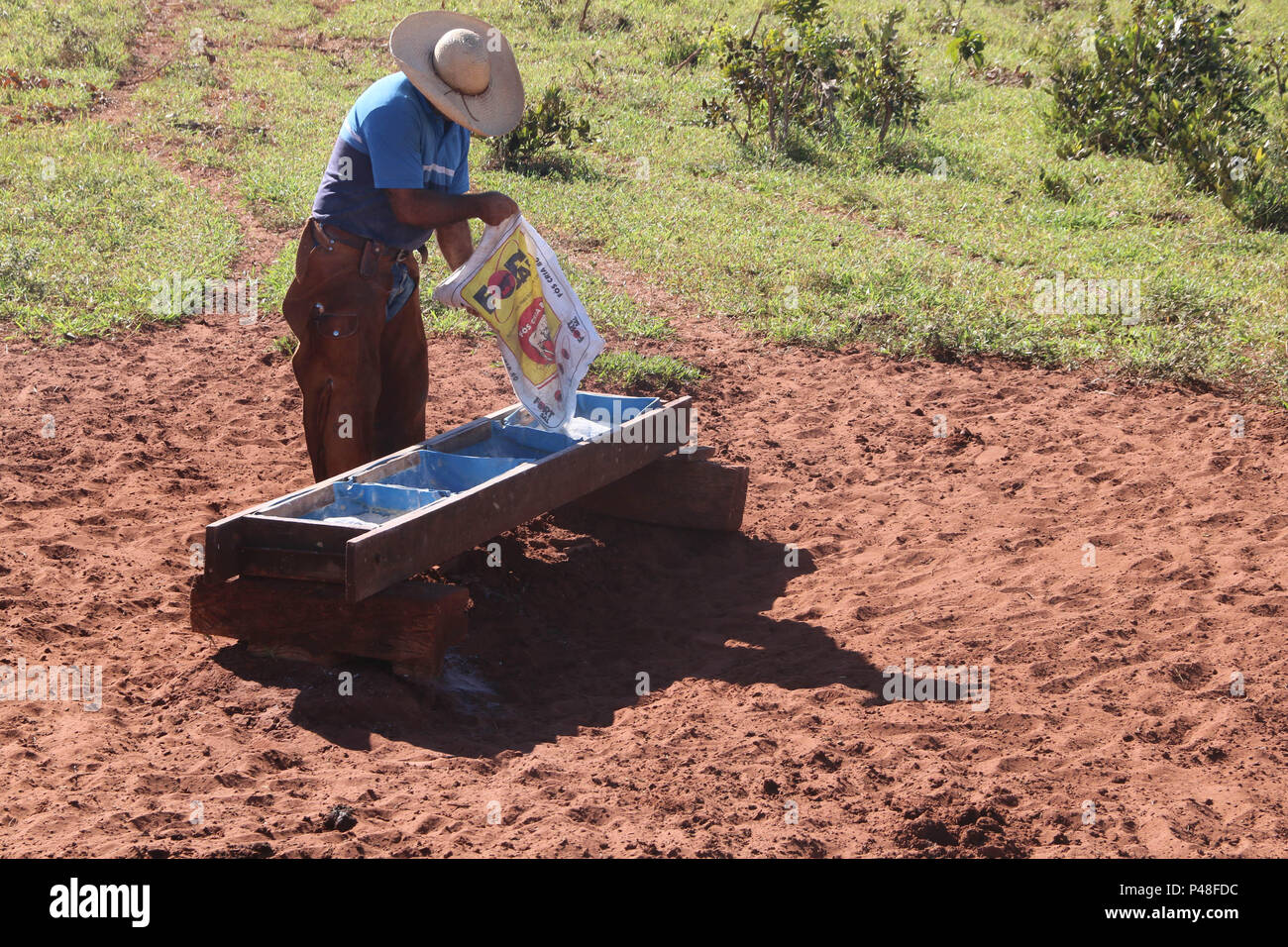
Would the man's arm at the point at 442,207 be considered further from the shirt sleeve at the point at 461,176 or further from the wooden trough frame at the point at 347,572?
the wooden trough frame at the point at 347,572

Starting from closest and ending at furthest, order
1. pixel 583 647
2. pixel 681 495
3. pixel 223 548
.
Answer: pixel 223 548 → pixel 583 647 → pixel 681 495

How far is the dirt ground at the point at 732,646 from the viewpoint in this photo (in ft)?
9.98

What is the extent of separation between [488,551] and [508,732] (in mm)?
1176

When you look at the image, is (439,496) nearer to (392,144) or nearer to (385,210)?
(385,210)

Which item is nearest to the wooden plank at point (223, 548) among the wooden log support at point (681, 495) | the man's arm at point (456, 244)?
the man's arm at point (456, 244)

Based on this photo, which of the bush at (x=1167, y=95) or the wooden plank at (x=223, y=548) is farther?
the bush at (x=1167, y=95)

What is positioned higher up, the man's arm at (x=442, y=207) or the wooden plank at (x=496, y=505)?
the man's arm at (x=442, y=207)

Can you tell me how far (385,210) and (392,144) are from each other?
0.32m

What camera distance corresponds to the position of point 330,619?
3.71 m

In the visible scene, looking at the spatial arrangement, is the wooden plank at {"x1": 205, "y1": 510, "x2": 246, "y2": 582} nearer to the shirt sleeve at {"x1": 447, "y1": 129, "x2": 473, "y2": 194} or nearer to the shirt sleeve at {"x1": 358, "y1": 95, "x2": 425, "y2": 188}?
the shirt sleeve at {"x1": 358, "y1": 95, "x2": 425, "y2": 188}

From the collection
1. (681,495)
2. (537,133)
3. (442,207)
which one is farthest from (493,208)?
(537,133)

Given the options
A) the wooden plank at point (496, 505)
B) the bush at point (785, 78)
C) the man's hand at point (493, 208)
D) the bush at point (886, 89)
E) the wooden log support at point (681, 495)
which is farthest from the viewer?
the bush at point (886, 89)

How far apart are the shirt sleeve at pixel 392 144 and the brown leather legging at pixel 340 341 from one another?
37 cm

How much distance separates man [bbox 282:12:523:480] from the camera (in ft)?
13.5
